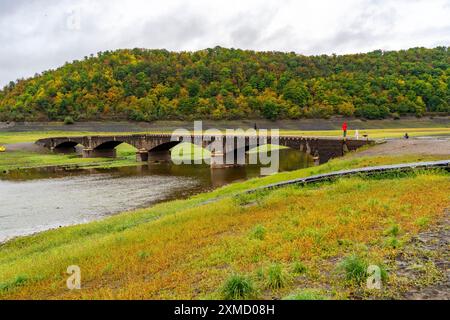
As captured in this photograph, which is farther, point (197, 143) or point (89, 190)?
point (197, 143)

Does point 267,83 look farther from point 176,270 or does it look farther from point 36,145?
point 176,270

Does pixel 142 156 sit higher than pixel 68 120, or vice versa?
pixel 68 120

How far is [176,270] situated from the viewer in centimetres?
1087

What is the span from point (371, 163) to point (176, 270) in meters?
21.8

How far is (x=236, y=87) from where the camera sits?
154 meters

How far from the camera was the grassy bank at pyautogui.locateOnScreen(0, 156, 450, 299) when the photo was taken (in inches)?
349

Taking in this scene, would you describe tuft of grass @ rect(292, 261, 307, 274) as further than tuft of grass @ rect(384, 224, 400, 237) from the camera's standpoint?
No

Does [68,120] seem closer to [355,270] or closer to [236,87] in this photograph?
[236,87]

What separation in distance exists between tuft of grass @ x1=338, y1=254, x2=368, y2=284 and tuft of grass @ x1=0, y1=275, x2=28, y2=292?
9.58 metres

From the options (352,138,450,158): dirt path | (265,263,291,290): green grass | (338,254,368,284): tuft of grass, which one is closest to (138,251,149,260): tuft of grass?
(265,263,291,290): green grass

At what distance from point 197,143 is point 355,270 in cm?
6422

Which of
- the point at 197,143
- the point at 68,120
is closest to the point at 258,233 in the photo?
the point at 197,143

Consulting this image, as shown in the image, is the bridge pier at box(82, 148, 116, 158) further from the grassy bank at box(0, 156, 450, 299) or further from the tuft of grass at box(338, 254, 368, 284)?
the tuft of grass at box(338, 254, 368, 284)
